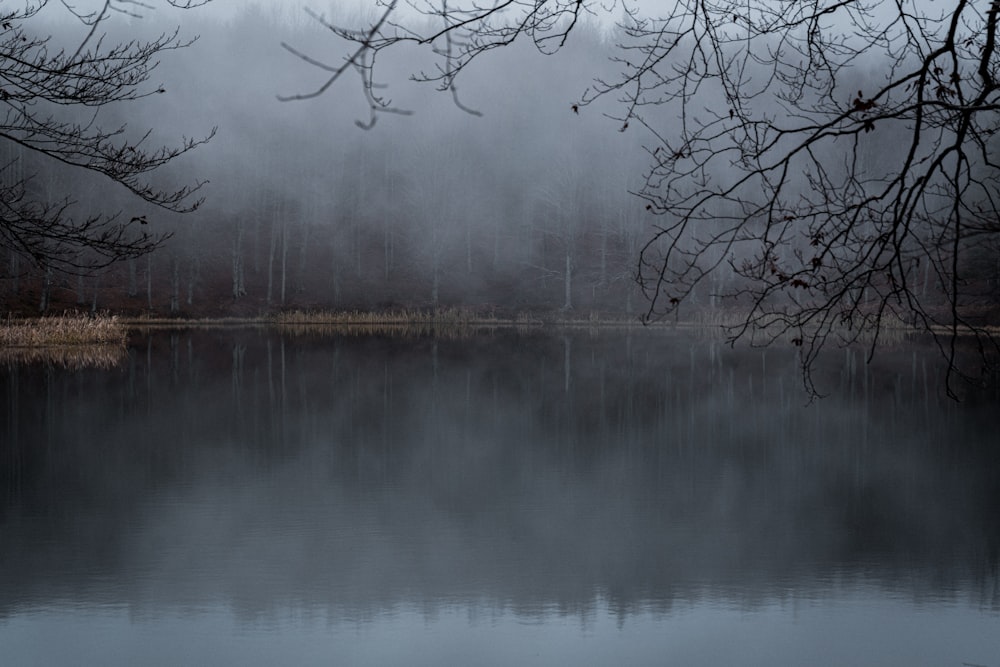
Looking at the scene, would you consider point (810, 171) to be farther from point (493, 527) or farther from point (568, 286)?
point (493, 527)

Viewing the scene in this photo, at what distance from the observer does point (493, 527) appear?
11914mm

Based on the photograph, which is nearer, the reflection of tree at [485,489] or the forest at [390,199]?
the reflection of tree at [485,489]

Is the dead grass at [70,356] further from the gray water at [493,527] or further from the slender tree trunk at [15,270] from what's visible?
the slender tree trunk at [15,270]

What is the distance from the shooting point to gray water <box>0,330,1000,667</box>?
8070 mm

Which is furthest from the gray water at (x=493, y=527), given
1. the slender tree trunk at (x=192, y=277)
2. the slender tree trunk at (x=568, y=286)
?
the slender tree trunk at (x=568, y=286)

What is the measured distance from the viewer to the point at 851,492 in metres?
14.3

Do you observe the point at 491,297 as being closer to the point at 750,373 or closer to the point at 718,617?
the point at 750,373

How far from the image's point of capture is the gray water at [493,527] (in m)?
8.07

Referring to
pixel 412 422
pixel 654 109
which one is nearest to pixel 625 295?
pixel 654 109

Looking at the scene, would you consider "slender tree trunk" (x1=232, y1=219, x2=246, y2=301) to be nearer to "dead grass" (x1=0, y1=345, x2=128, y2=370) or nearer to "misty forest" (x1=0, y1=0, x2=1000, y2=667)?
"misty forest" (x1=0, y1=0, x2=1000, y2=667)

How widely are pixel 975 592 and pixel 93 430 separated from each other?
49.9ft

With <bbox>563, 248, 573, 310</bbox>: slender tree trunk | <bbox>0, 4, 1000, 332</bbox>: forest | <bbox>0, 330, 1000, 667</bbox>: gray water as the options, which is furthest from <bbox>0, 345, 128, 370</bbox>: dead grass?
<bbox>563, 248, 573, 310</bbox>: slender tree trunk

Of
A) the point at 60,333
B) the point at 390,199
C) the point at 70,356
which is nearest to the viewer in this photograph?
the point at 70,356

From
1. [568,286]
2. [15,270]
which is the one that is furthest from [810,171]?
[15,270]
